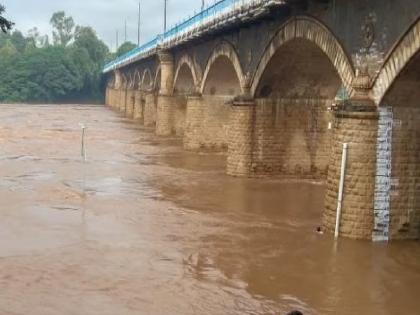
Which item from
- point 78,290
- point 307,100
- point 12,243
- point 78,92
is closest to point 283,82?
point 307,100

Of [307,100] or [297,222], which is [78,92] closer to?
[307,100]

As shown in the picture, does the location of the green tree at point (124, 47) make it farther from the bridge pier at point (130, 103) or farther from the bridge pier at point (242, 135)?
the bridge pier at point (242, 135)

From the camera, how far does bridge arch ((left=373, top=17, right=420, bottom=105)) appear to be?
1269 centimetres

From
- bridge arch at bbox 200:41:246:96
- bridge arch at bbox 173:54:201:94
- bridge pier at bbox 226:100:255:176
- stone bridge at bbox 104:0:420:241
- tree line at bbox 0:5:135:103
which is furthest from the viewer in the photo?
tree line at bbox 0:5:135:103

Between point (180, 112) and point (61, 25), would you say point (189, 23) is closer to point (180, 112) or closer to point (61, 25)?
point (180, 112)

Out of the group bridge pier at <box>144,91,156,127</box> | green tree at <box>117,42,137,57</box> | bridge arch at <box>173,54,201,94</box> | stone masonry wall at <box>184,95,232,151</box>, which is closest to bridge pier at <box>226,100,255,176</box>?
stone masonry wall at <box>184,95,232,151</box>

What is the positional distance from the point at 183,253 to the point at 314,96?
11941 millimetres

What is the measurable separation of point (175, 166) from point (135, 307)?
1738 centimetres

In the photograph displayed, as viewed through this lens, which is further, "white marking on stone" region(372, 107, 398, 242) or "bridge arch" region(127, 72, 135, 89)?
"bridge arch" region(127, 72, 135, 89)

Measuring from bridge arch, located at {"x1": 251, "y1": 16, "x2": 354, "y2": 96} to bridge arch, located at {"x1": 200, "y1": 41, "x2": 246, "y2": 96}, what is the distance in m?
4.51

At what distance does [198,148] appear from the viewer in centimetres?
3266

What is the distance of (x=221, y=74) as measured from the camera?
105ft

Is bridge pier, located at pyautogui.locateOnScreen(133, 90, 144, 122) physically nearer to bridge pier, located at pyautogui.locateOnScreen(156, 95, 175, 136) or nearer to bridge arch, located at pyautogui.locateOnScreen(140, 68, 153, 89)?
bridge arch, located at pyautogui.locateOnScreen(140, 68, 153, 89)

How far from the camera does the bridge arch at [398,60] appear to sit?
12688mm
